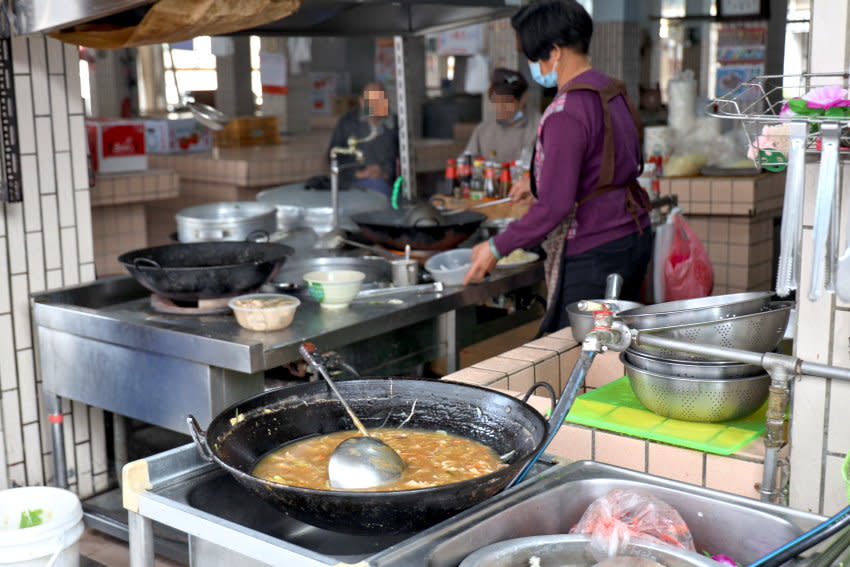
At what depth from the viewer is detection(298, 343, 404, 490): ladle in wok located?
1566 mm

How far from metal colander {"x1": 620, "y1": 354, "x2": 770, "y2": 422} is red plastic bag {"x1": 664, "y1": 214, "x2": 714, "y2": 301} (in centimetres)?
154

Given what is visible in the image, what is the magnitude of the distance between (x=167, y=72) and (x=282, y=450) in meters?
16.1

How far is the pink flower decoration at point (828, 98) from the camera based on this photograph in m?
1.55

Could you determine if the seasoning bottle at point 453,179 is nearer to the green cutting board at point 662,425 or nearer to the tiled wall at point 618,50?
the green cutting board at point 662,425

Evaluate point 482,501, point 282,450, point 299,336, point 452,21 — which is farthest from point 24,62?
point 482,501

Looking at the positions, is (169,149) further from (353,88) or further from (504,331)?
(353,88)

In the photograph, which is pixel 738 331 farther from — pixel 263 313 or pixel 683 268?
pixel 683 268

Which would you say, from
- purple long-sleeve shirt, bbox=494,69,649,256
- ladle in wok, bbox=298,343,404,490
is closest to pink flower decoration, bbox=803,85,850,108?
ladle in wok, bbox=298,343,404,490

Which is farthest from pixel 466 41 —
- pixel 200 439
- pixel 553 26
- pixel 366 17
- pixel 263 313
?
pixel 200 439

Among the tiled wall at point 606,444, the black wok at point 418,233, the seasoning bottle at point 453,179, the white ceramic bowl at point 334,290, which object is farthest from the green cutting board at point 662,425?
the seasoning bottle at point 453,179

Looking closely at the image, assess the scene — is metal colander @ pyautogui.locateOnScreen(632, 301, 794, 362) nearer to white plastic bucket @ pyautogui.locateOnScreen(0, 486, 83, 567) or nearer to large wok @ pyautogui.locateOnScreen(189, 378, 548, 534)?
large wok @ pyautogui.locateOnScreen(189, 378, 548, 534)

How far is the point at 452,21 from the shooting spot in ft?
15.3

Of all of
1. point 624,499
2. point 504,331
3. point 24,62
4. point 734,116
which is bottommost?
point 504,331

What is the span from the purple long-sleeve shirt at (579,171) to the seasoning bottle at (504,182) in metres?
1.88
